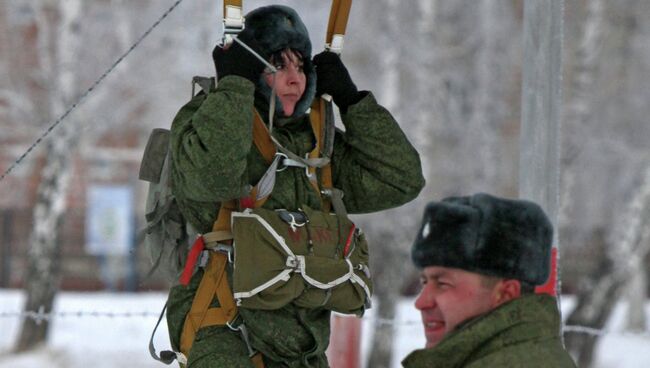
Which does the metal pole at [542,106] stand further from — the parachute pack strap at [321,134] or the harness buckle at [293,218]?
the harness buckle at [293,218]

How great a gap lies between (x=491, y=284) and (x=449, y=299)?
0.10m

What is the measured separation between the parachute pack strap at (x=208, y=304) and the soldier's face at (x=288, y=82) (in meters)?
0.47

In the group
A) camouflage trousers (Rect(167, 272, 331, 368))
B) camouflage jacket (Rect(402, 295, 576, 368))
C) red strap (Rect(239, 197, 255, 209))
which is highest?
red strap (Rect(239, 197, 255, 209))

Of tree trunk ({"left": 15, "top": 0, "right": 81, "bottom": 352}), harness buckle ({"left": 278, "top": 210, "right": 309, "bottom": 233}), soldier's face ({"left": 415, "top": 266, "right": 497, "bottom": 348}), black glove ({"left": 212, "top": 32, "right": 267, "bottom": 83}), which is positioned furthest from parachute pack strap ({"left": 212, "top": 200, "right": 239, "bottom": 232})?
tree trunk ({"left": 15, "top": 0, "right": 81, "bottom": 352})

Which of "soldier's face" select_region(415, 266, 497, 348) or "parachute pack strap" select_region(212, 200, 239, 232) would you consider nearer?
"soldier's face" select_region(415, 266, 497, 348)

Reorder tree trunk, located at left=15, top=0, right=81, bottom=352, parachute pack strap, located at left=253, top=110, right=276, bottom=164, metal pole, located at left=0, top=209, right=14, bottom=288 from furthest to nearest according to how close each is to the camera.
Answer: metal pole, located at left=0, top=209, right=14, bottom=288, tree trunk, located at left=15, top=0, right=81, bottom=352, parachute pack strap, located at left=253, top=110, right=276, bottom=164

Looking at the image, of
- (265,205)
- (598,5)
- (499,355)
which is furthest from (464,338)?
(598,5)

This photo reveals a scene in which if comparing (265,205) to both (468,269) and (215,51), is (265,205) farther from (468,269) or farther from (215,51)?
(468,269)

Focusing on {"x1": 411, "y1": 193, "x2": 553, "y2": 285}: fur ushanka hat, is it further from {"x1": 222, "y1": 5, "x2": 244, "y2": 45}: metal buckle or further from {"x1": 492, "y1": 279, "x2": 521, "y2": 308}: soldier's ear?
{"x1": 222, "y1": 5, "x2": 244, "y2": 45}: metal buckle

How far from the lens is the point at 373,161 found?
355cm

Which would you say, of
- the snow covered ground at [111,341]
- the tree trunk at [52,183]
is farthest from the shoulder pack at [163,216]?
the tree trunk at [52,183]

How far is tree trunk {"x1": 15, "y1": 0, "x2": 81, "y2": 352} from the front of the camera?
15055 mm

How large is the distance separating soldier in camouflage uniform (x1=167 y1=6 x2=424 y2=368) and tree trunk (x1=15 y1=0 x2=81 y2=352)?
39.0 ft

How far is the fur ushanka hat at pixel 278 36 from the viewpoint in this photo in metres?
3.38
